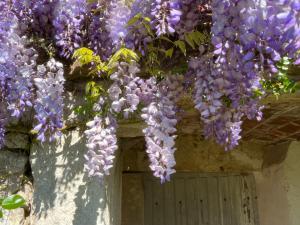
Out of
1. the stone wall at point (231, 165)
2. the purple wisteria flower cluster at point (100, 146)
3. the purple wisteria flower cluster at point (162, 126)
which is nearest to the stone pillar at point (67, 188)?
the purple wisteria flower cluster at point (100, 146)

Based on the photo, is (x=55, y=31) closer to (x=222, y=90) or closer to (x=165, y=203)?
(x=222, y=90)

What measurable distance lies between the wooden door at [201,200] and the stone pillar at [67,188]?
2.62 feet

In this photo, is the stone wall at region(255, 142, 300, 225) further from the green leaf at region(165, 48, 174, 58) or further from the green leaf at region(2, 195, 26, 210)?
the green leaf at region(2, 195, 26, 210)

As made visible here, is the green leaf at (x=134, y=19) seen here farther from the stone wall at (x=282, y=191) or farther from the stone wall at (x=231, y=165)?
the stone wall at (x=282, y=191)

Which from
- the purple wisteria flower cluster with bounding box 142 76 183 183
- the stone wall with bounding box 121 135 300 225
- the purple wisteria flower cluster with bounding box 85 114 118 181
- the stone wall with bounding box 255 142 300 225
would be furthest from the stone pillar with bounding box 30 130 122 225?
the stone wall with bounding box 255 142 300 225

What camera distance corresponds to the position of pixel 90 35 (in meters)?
2.00

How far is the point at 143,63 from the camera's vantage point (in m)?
1.92

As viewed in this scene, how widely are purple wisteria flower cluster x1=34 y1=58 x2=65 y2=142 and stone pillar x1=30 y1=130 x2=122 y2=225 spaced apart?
212 millimetres

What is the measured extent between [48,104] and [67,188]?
1.42ft

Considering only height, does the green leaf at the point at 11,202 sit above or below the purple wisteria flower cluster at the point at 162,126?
below

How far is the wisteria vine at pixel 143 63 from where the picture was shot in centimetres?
151

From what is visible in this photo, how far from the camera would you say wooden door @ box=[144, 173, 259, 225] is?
9.34ft

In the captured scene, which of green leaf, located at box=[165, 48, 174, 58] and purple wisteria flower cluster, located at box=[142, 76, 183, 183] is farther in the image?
green leaf, located at box=[165, 48, 174, 58]

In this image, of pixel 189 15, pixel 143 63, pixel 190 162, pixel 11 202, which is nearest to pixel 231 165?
pixel 190 162
